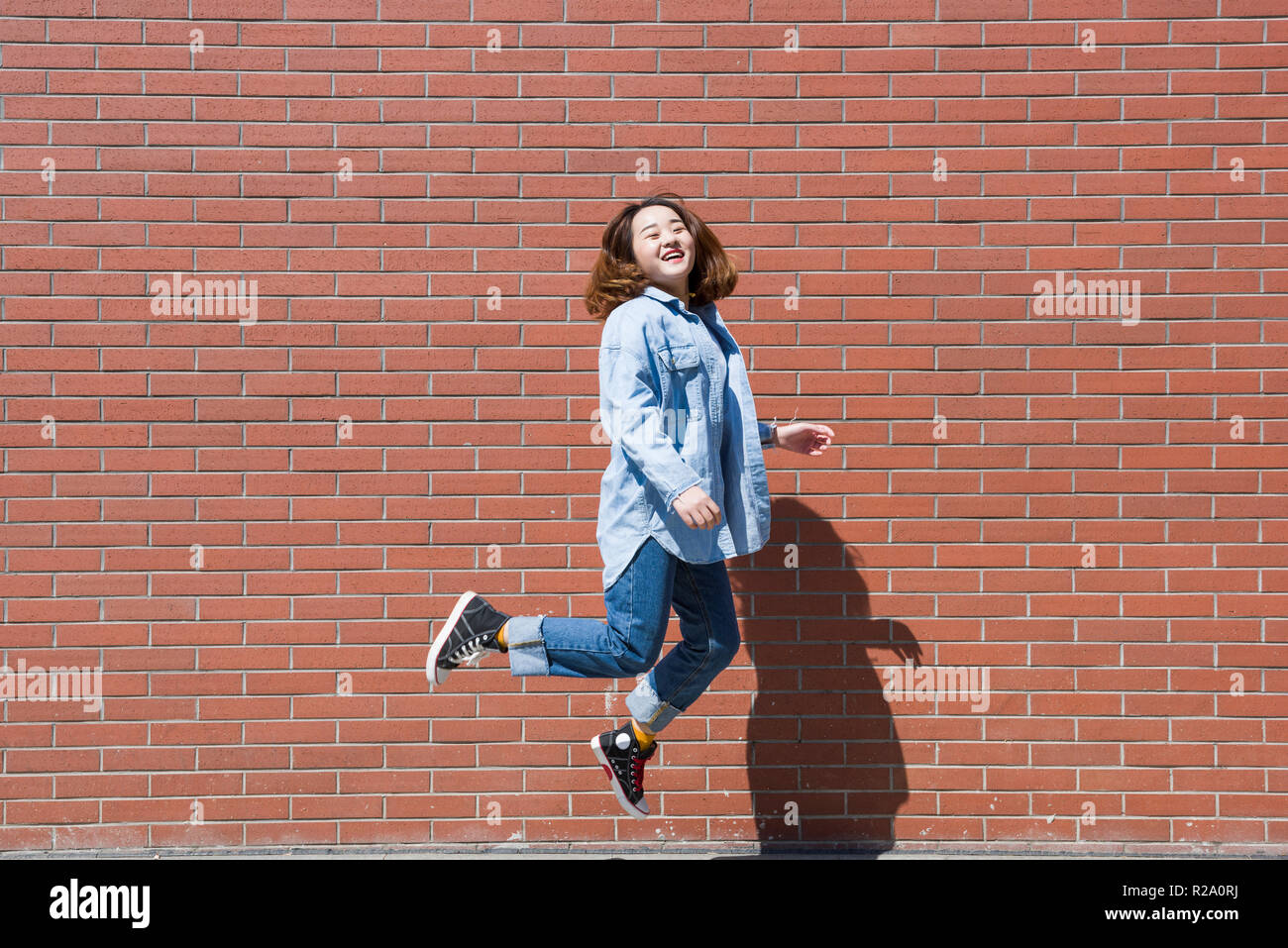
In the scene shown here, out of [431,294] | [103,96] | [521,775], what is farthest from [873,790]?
[103,96]

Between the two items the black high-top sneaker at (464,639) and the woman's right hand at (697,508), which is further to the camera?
the black high-top sneaker at (464,639)

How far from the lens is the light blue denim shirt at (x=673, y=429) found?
10.3ft

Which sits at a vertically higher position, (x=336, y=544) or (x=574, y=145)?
(x=574, y=145)

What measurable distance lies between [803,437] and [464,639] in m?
1.31

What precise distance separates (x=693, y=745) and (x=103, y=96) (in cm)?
Answer: 330

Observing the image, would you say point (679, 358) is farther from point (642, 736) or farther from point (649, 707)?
point (642, 736)

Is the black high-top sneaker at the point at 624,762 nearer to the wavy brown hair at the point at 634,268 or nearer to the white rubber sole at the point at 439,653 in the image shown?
the white rubber sole at the point at 439,653

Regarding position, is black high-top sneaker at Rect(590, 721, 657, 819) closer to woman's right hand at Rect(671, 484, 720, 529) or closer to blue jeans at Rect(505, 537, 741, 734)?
blue jeans at Rect(505, 537, 741, 734)

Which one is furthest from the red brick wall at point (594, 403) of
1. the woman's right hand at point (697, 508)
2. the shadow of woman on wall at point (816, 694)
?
the woman's right hand at point (697, 508)

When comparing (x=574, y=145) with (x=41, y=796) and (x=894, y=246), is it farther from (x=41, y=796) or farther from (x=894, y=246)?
(x=41, y=796)

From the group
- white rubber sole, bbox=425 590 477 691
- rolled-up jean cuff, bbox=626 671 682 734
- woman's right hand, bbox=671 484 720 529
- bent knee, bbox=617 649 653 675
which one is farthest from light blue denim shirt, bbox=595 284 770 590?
white rubber sole, bbox=425 590 477 691

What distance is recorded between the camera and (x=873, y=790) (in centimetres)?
399

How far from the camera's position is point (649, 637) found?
325 cm

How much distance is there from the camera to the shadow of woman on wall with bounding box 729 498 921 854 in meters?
3.99
